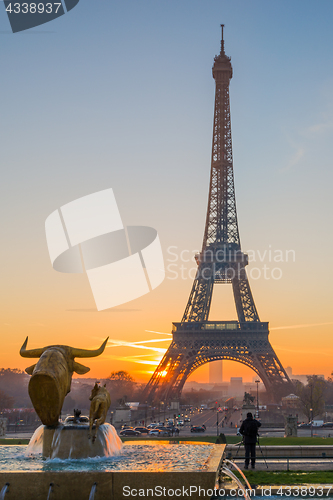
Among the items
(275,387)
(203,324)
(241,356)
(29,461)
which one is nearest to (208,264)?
(203,324)

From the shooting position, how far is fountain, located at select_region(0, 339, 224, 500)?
8719 millimetres

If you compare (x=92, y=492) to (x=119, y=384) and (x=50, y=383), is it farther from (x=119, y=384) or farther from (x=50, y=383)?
(x=119, y=384)

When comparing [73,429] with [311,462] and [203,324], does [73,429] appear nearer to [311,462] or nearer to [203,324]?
[311,462]

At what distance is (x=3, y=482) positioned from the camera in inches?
349

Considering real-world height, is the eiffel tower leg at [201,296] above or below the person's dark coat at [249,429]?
above

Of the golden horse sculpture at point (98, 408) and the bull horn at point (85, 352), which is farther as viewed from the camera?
the bull horn at point (85, 352)

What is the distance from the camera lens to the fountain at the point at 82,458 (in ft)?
28.6

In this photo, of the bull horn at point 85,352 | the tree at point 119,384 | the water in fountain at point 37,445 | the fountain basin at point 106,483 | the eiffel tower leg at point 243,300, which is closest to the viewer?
the fountain basin at point 106,483

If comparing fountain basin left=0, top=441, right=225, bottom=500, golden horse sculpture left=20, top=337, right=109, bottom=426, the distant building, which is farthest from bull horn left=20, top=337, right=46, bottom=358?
the distant building

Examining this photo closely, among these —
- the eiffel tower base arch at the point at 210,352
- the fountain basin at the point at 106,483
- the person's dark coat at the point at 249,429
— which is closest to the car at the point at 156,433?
the eiffel tower base arch at the point at 210,352

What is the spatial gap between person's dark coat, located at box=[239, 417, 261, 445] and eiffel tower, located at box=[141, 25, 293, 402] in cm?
5618

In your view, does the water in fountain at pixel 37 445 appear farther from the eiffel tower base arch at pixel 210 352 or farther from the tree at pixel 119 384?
the tree at pixel 119 384

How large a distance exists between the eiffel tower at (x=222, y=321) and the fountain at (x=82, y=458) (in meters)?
55.7

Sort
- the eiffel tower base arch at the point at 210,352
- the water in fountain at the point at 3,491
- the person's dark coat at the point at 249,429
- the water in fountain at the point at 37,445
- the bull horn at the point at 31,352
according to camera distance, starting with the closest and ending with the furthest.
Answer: the water in fountain at the point at 3,491
the water in fountain at the point at 37,445
the bull horn at the point at 31,352
the person's dark coat at the point at 249,429
the eiffel tower base arch at the point at 210,352
